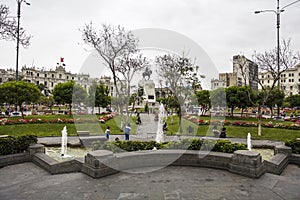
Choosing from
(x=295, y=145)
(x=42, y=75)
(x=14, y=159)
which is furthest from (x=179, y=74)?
(x=42, y=75)

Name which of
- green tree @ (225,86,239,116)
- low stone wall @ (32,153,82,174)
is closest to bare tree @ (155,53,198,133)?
green tree @ (225,86,239,116)

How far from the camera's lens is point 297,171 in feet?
29.7

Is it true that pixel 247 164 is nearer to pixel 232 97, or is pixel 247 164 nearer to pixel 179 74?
pixel 179 74

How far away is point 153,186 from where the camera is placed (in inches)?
273

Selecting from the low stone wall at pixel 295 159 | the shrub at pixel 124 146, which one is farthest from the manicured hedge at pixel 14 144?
the low stone wall at pixel 295 159

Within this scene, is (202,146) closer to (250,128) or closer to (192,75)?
(250,128)

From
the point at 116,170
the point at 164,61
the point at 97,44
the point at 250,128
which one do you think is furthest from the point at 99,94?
the point at 116,170

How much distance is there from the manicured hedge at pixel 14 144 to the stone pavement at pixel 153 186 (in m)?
1.40

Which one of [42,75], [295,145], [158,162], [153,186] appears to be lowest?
[153,186]

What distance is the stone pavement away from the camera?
6.26 meters

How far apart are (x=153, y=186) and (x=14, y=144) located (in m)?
6.74

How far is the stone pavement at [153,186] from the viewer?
20.5ft

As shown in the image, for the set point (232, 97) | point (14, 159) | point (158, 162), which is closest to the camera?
point (158, 162)

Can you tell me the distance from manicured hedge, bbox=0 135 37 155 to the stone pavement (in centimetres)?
140
